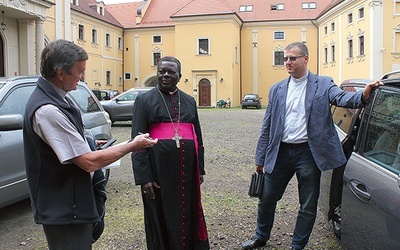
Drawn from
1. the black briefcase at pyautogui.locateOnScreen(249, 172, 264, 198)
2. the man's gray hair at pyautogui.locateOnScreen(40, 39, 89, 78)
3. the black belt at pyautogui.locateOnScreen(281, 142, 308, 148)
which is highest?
the man's gray hair at pyautogui.locateOnScreen(40, 39, 89, 78)

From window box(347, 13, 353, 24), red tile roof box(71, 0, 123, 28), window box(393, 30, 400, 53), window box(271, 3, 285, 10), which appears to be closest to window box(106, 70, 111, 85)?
red tile roof box(71, 0, 123, 28)

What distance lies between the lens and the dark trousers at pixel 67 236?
2.27 m

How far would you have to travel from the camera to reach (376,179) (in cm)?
285

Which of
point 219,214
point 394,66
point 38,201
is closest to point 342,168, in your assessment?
point 219,214

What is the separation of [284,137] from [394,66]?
107 ft

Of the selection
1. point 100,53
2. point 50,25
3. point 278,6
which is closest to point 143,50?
point 100,53

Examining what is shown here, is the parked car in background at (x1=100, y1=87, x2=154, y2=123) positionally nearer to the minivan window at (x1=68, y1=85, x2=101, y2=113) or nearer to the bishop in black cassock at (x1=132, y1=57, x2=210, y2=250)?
the minivan window at (x1=68, y1=85, x2=101, y2=113)

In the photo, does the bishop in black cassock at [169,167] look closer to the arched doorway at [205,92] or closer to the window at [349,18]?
the window at [349,18]

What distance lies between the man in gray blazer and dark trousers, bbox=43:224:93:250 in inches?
80.1

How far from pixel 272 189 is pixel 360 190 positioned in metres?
1.09

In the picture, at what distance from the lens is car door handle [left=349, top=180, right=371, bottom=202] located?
2.89 metres

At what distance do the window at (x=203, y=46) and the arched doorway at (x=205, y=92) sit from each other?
9.27ft

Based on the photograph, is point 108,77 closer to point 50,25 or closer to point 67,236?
point 50,25

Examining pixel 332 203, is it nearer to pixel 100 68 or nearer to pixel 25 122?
pixel 25 122
